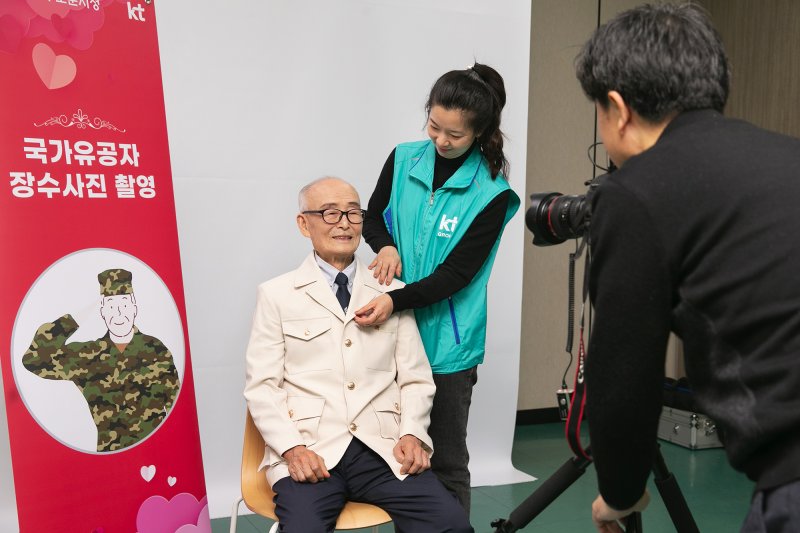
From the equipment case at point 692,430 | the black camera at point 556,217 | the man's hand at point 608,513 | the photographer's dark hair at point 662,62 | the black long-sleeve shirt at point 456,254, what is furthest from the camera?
the equipment case at point 692,430

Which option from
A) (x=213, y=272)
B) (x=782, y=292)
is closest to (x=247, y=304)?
(x=213, y=272)

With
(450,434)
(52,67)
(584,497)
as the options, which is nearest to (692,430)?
(584,497)

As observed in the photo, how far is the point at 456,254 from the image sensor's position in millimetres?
2068

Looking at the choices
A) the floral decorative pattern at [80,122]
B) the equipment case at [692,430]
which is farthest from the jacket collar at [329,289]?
the equipment case at [692,430]

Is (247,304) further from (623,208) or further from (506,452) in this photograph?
(623,208)

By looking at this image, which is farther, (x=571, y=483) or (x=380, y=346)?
(x=380, y=346)

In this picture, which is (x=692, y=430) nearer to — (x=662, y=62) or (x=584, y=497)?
(x=584, y=497)

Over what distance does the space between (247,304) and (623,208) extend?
7.44ft

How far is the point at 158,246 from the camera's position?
2180 mm

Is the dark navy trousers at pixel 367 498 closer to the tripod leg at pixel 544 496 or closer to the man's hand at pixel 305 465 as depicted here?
the man's hand at pixel 305 465

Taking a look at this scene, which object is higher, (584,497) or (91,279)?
(91,279)

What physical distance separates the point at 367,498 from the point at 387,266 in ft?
2.03

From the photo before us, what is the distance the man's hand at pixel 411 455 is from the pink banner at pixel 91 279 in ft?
2.18

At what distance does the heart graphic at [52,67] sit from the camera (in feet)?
6.43
